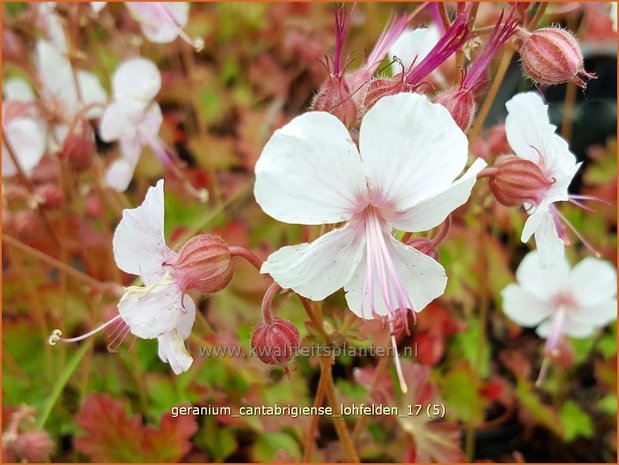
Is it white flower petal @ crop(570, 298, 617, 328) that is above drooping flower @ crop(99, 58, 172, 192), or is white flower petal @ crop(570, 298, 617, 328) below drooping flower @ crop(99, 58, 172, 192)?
below

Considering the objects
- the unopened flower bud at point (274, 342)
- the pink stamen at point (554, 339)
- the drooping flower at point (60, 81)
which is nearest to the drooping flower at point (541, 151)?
the unopened flower bud at point (274, 342)

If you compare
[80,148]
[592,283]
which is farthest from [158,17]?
[592,283]

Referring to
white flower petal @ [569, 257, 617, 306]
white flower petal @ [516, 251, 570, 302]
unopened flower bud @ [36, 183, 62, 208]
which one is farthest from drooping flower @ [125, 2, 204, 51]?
white flower petal @ [569, 257, 617, 306]

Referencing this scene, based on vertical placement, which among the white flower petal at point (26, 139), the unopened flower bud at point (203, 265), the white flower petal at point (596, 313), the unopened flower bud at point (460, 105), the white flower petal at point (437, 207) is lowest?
the white flower petal at point (437, 207)

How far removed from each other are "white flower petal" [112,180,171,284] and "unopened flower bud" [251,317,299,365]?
5.3 inches

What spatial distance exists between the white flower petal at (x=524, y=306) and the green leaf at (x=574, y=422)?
0.66 feet

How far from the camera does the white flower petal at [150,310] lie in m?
0.72

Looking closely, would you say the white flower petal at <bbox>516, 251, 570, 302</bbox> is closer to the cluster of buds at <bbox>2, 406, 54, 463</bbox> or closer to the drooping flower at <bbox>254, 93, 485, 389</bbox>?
the drooping flower at <bbox>254, 93, 485, 389</bbox>

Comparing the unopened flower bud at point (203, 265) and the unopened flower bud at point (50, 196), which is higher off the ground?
the unopened flower bud at point (50, 196)

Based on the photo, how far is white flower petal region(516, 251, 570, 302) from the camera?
1.46m

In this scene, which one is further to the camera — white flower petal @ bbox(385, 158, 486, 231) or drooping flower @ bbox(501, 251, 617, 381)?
drooping flower @ bbox(501, 251, 617, 381)

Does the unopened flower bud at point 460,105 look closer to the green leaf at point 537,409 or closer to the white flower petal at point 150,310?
the white flower petal at point 150,310

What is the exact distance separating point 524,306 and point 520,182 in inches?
31.7

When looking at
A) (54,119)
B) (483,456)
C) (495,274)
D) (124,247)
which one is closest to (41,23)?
(54,119)
